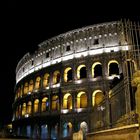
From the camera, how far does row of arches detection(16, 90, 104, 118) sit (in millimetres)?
30281

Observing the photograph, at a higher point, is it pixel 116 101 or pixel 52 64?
pixel 52 64

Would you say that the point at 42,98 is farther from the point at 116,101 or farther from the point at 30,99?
the point at 116,101

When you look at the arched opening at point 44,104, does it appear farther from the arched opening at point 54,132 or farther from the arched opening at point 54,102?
the arched opening at point 54,132

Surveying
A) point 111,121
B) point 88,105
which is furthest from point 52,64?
point 111,121

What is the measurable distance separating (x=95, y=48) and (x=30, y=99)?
42.1 ft

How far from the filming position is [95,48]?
3080cm

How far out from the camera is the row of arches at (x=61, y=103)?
30281 millimetres

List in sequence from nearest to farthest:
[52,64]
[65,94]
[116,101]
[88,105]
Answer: [116,101] → [88,105] → [65,94] → [52,64]

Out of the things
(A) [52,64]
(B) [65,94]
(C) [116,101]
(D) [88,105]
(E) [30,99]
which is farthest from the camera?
(E) [30,99]

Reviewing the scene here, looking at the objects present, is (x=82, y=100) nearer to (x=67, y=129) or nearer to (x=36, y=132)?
(x=67, y=129)

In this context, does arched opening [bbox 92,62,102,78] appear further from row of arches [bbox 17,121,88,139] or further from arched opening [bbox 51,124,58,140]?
arched opening [bbox 51,124,58,140]

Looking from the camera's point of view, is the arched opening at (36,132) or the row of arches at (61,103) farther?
the arched opening at (36,132)

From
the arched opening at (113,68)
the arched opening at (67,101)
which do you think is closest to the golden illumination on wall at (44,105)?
the arched opening at (67,101)

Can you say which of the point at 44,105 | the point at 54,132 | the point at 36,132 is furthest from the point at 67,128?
the point at 36,132
